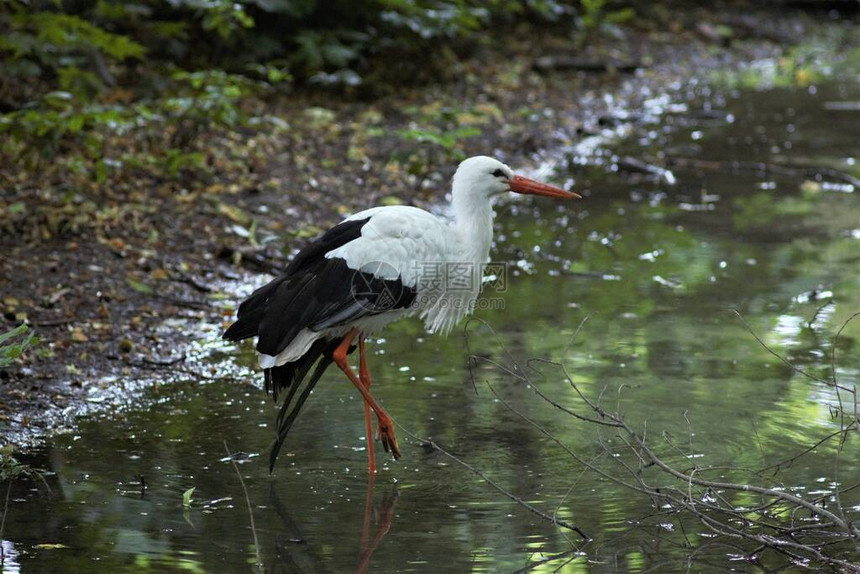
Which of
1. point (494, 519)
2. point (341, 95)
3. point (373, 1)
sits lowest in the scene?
point (494, 519)

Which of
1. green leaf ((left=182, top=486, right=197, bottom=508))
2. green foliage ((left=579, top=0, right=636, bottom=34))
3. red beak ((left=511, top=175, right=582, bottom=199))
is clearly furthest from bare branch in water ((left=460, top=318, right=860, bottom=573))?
green foliage ((left=579, top=0, right=636, bottom=34))

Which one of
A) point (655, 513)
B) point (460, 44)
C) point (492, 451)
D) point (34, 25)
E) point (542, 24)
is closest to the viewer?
point (655, 513)

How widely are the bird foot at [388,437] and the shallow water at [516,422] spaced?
7 cm

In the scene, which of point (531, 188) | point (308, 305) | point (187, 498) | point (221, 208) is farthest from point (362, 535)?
point (221, 208)

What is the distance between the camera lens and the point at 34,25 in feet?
27.1

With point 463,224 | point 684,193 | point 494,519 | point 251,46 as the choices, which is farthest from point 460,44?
point 494,519

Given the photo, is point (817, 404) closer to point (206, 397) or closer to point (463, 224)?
point (463, 224)

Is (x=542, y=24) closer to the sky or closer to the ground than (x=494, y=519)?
closer to the sky

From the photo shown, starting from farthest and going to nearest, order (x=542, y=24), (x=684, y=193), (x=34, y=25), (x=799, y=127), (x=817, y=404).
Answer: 1. (x=542, y=24)
2. (x=799, y=127)
3. (x=684, y=193)
4. (x=34, y=25)
5. (x=817, y=404)

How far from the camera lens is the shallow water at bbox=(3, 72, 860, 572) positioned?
410cm

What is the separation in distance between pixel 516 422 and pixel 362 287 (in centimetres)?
102

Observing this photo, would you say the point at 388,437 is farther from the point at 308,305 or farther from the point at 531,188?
the point at 531,188

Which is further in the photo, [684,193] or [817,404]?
[684,193]

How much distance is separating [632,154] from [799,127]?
246cm
